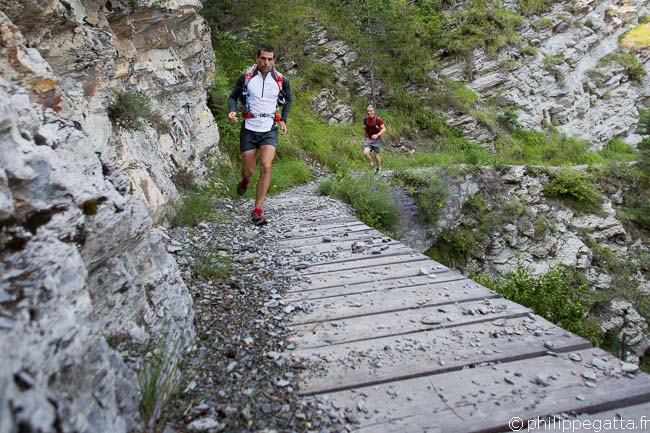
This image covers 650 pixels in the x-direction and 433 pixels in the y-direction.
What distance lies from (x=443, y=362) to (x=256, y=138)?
14.1 feet

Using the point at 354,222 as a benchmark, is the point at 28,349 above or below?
above

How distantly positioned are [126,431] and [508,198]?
11.6 m

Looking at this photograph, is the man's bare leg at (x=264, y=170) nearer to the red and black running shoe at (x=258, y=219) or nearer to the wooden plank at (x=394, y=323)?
the red and black running shoe at (x=258, y=219)

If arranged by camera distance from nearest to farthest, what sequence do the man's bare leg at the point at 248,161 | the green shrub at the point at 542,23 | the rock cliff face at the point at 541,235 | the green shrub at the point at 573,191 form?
the man's bare leg at the point at 248,161 < the rock cliff face at the point at 541,235 < the green shrub at the point at 573,191 < the green shrub at the point at 542,23

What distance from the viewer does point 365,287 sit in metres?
3.23

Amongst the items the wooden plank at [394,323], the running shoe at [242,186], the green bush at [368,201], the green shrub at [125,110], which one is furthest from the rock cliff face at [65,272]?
the green bush at [368,201]

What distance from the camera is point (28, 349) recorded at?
111cm

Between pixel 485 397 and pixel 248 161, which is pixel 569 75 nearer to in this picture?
pixel 248 161

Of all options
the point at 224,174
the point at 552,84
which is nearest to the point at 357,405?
the point at 224,174

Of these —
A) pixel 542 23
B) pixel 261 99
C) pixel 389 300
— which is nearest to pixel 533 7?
pixel 542 23

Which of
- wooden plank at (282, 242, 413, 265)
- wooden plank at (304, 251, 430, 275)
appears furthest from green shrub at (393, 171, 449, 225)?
wooden plank at (304, 251, 430, 275)

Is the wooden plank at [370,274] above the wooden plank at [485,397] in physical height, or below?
below

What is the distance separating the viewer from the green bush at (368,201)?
7.26 m

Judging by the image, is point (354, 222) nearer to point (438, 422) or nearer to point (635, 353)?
point (438, 422)
